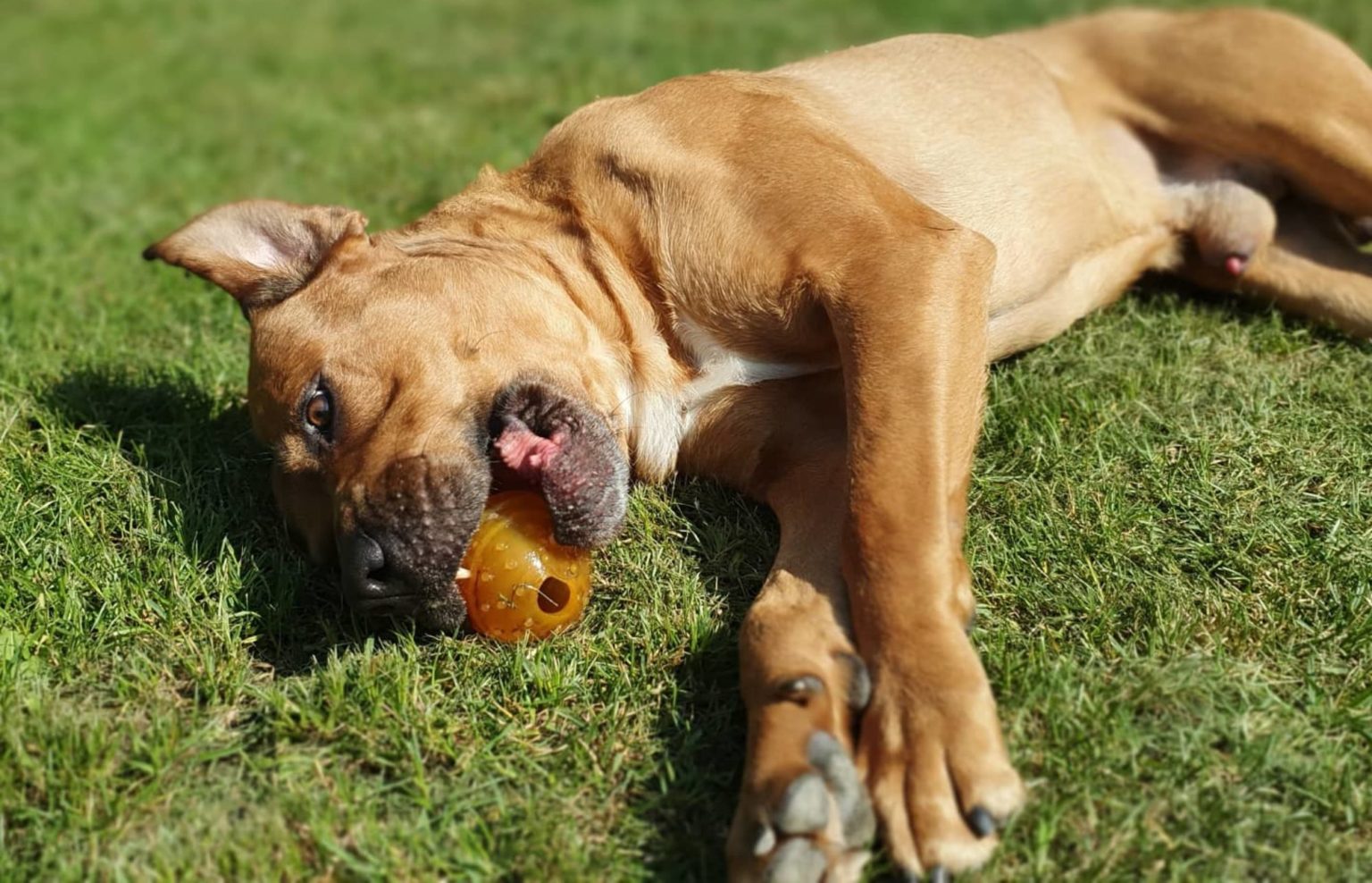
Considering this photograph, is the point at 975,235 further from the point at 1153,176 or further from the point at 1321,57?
the point at 1321,57

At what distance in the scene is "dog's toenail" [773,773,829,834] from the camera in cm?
295

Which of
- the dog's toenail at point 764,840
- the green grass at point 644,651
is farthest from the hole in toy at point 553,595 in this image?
the dog's toenail at point 764,840

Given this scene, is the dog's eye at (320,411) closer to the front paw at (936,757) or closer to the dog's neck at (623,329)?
the dog's neck at (623,329)

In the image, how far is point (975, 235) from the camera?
4.34 meters

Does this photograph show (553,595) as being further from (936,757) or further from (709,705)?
(936,757)

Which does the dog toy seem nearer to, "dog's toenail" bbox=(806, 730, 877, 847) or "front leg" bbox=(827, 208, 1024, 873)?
"front leg" bbox=(827, 208, 1024, 873)

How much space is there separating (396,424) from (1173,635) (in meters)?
2.50

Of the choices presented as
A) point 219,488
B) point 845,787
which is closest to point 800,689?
point 845,787

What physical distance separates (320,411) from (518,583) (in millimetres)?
991

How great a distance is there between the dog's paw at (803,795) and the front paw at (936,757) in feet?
0.21

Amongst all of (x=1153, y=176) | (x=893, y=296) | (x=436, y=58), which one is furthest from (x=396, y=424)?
(x=436, y=58)

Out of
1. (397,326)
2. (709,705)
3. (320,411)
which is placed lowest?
(709,705)

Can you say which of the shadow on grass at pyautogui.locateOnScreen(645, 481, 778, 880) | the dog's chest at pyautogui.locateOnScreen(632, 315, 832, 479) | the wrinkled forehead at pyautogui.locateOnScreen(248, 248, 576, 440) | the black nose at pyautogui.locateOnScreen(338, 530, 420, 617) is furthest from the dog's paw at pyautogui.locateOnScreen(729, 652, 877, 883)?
the wrinkled forehead at pyautogui.locateOnScreen(248, 248, 576, 440)

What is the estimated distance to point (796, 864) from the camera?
290 cm
